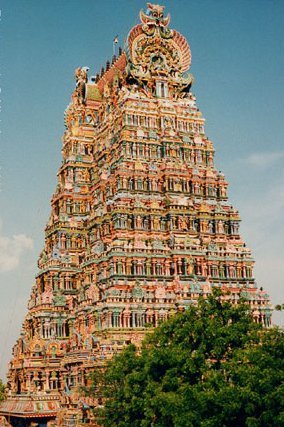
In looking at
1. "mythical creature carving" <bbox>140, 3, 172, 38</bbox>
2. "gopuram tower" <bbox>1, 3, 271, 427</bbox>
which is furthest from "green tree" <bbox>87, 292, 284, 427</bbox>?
"mythical creature carving" <bbox>140, 3, 172, 38</bbox>

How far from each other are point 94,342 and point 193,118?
2409 centimetres

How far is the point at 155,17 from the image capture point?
61.8m

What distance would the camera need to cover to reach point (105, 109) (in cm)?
6381

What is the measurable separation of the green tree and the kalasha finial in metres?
35.5

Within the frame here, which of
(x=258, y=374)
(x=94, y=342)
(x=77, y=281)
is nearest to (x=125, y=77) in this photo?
(x=77, y=281)

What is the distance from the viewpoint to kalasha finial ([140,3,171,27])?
201ft

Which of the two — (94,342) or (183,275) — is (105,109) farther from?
(94,342)

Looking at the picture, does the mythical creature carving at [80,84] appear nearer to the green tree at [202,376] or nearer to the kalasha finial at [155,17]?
the kalasha finial at [155,17]

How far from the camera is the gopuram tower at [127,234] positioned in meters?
49.2

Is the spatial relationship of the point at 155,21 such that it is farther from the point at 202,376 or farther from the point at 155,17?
the point at 202,376

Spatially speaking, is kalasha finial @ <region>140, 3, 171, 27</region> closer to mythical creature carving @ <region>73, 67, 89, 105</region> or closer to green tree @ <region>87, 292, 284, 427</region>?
mythical creature carving @ <region>73, 67, 89, 105</region>

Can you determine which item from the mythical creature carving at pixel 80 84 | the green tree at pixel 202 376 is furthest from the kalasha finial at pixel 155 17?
the green tree at pixel 202 376

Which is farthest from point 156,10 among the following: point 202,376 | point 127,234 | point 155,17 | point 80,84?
point 202,376

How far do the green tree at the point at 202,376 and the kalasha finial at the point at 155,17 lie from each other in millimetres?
35518
